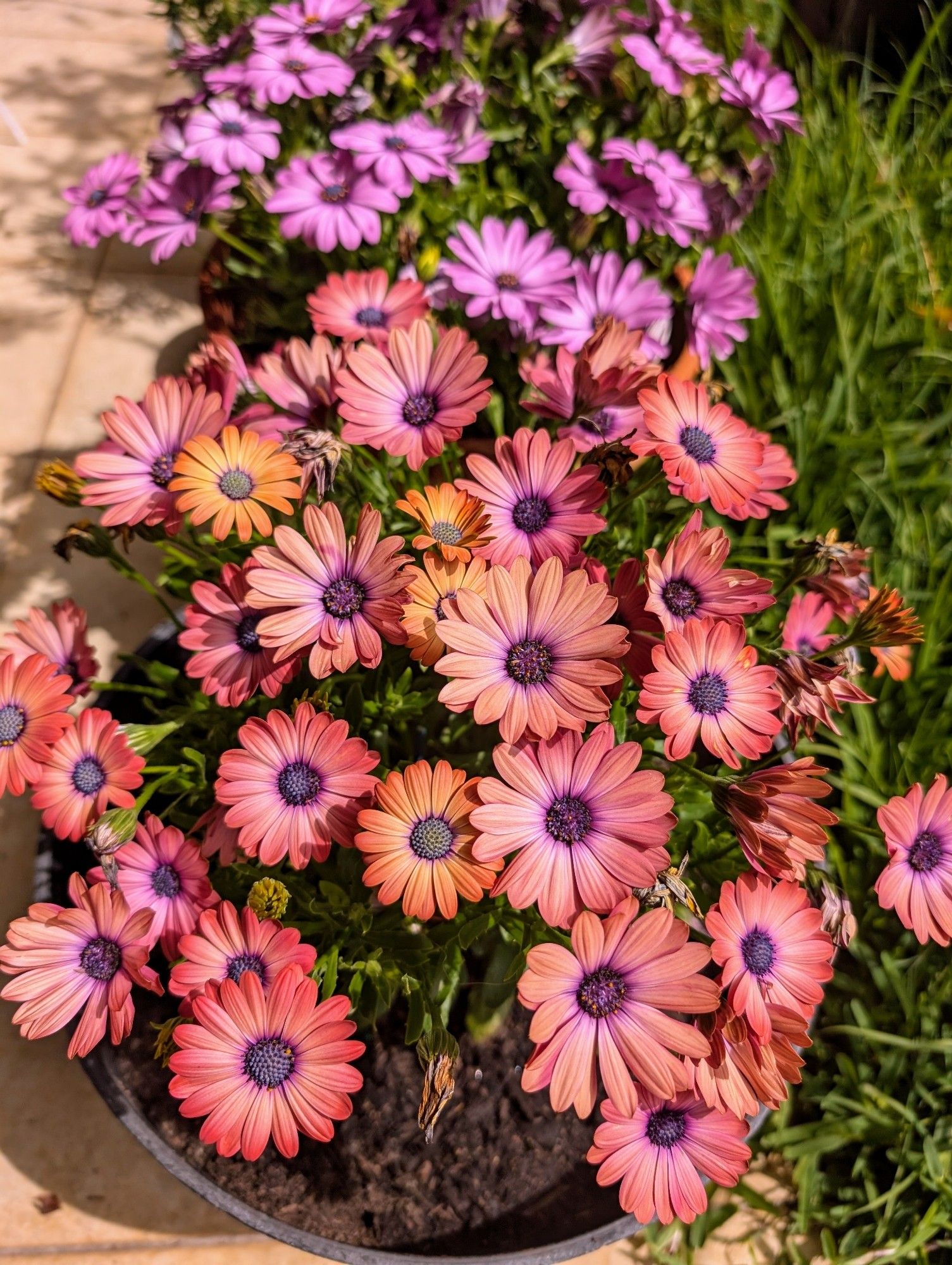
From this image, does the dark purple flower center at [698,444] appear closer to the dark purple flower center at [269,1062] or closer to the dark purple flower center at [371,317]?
the dark purple flower center at [371,317]

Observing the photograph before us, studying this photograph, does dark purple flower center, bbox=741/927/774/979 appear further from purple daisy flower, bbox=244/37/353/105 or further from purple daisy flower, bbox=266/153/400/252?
purple daisy flower, bbox=244/37/353/105

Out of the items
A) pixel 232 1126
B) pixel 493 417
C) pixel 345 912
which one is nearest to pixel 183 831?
pixel 345 912

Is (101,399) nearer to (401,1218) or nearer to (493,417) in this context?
(493,417)

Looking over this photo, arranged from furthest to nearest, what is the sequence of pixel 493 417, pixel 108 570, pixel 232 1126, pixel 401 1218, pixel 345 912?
1. pixel 108 570
2. pixel 493 417
3. pixel 401 1218
4. pixel 345 912
5. pixel 232 1126

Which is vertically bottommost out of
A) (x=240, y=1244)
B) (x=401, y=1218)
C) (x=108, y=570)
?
(x=240, y=1244)

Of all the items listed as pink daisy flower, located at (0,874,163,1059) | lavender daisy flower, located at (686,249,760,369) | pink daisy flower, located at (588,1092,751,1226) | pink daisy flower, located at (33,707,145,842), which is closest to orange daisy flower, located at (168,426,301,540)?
pink daisy flower, located at (33,707,145,842)

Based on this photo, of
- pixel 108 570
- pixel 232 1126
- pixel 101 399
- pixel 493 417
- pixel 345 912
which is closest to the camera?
pixel 232 1126

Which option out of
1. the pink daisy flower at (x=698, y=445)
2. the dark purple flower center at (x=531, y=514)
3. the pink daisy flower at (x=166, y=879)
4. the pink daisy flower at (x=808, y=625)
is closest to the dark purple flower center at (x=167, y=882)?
the pink daisy flower at (x=166, y=879)
